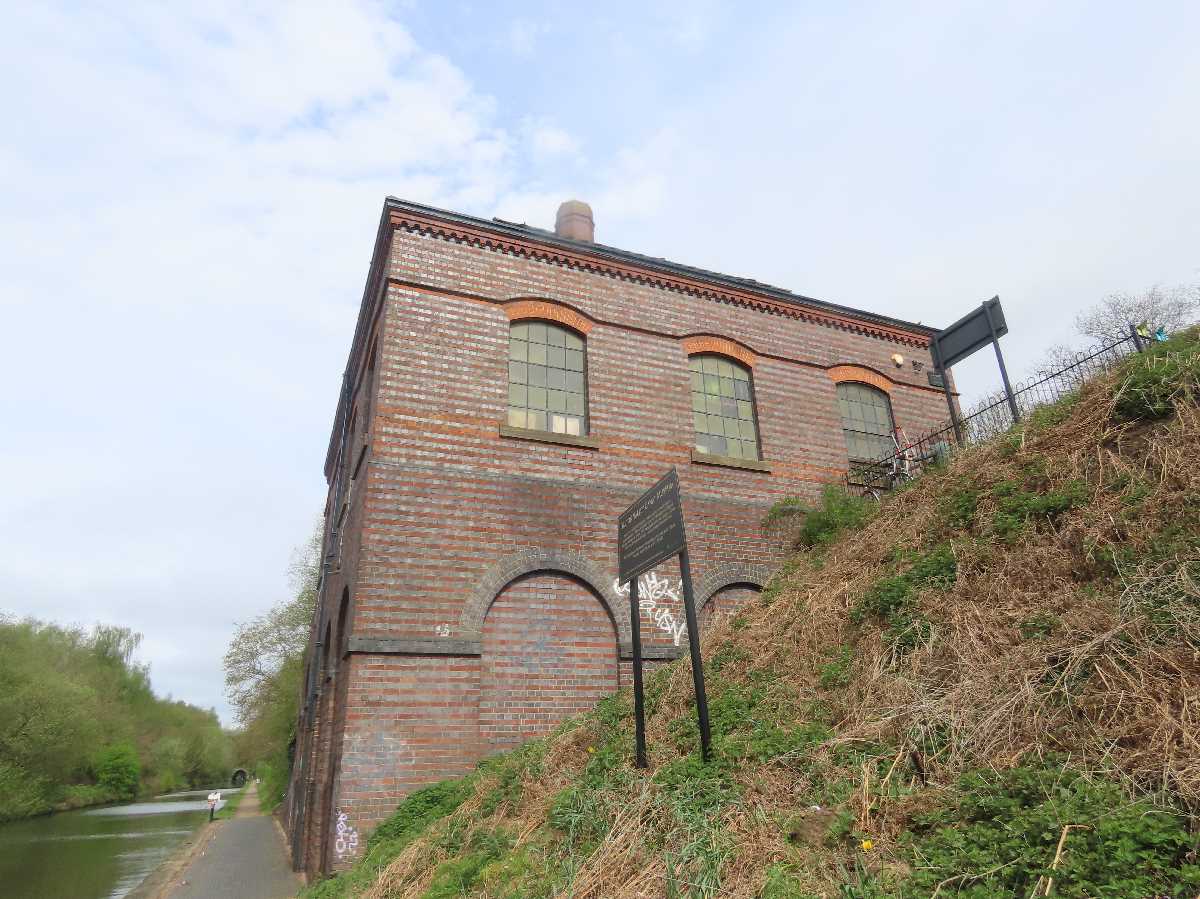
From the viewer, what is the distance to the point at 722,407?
39.5 feet

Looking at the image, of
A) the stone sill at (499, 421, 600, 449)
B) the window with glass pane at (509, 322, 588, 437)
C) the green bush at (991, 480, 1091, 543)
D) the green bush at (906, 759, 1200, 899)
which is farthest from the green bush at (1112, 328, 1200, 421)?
the window with glass pane at (509, 322, 588, 437)

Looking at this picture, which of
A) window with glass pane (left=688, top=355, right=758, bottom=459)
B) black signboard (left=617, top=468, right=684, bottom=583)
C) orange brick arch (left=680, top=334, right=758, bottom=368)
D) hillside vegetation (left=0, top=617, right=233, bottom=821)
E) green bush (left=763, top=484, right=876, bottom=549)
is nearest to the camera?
black signboard (left=617, top=468, right=684, bottom=583)

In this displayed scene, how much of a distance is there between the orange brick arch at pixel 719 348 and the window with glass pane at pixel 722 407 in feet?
0.46

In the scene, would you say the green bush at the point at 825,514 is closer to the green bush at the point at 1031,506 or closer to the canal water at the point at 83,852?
the green bush at the point at 1031,506

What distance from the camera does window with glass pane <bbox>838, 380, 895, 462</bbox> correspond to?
43.0 ft

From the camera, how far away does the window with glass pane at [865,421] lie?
13109 mm

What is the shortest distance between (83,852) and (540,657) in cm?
2013

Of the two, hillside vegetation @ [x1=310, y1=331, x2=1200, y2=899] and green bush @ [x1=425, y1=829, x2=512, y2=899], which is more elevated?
hillside vegetation @ [x1=310, y1=331, x2=1200, y2=899]

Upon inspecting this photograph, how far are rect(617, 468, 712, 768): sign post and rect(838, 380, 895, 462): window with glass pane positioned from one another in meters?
7.79

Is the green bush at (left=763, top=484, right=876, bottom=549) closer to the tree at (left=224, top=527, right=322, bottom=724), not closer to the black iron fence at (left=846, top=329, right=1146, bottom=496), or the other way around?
the black iron fence at (left=846, top=329, right=1146, bottom=496)

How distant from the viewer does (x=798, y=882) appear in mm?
3670

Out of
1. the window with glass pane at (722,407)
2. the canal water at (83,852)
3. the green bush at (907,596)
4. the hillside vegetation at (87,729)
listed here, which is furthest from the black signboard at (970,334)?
the hillside vegetation at (87,729)

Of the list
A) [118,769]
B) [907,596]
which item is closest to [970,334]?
[907,596]

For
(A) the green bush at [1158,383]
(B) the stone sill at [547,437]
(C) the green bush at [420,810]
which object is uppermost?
(B) the stone sill at [547,437]
